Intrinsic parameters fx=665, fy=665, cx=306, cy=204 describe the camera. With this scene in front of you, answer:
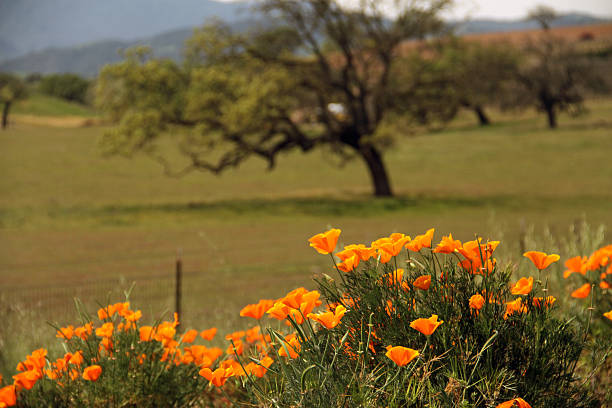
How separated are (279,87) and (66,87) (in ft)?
284

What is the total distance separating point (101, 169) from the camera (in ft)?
125

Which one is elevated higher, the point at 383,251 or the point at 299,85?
the point at 299,85

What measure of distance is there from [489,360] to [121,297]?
790cm

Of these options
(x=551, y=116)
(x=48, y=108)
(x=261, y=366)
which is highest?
(x=48, y=108)

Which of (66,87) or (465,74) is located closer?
(465,74)

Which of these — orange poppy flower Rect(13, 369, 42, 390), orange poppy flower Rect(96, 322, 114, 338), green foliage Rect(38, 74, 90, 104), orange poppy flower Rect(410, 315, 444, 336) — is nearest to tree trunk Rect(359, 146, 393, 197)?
orange poppy flower Rect(96, 322, 114, 338)

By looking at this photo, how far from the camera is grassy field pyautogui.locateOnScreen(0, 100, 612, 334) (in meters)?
13.3

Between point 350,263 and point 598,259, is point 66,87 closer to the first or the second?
point 598,259

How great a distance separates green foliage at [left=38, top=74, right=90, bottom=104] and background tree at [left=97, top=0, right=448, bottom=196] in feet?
259

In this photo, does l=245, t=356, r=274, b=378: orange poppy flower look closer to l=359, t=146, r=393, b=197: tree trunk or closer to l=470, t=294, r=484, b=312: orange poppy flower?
l=470, t=294, r=484, b=312: orange poppy flower

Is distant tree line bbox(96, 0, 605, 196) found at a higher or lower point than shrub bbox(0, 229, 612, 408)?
higher

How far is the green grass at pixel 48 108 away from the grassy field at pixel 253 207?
1271 inches

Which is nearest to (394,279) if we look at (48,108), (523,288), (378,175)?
(523,288)

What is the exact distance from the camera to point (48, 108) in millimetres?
84500
